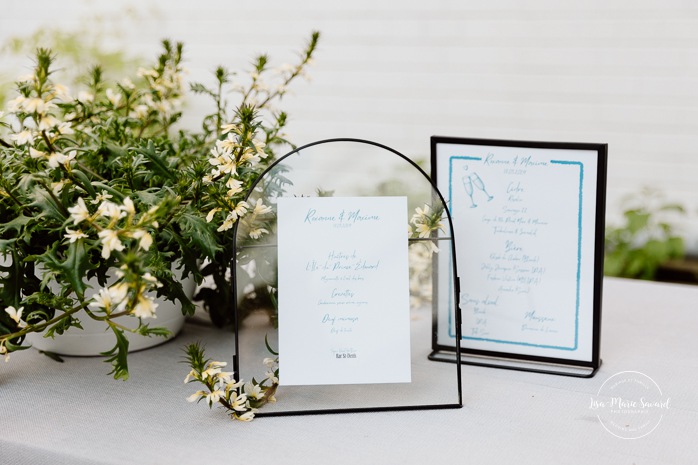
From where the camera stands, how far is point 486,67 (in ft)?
10.2

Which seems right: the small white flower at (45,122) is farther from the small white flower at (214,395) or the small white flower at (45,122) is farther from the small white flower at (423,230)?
the small white flower at (423,230)

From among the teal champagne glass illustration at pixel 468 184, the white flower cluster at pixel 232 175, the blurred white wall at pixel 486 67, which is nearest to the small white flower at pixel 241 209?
the white flower cluster at pixel 232 175

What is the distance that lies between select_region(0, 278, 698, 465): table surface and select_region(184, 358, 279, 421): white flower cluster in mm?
21

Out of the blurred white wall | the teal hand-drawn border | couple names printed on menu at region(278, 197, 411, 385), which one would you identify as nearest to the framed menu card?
the teal hand-drawn border

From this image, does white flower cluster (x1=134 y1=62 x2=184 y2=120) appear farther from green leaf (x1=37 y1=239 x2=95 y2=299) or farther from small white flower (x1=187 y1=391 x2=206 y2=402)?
small white flower (x1=187 y1=391 x2=206 y2=402)

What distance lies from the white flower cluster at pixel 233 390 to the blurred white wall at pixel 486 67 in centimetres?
231

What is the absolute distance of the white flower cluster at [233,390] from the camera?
93cm

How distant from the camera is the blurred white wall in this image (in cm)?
288

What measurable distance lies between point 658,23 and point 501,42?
590 millimetres

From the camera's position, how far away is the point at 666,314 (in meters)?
1.37

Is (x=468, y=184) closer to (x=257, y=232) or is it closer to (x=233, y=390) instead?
(x=257, y=232)

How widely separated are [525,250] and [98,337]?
656mm

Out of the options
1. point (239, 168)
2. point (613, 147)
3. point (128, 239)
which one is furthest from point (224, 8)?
point (128, 239)

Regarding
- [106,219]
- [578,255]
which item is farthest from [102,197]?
[578,255]
